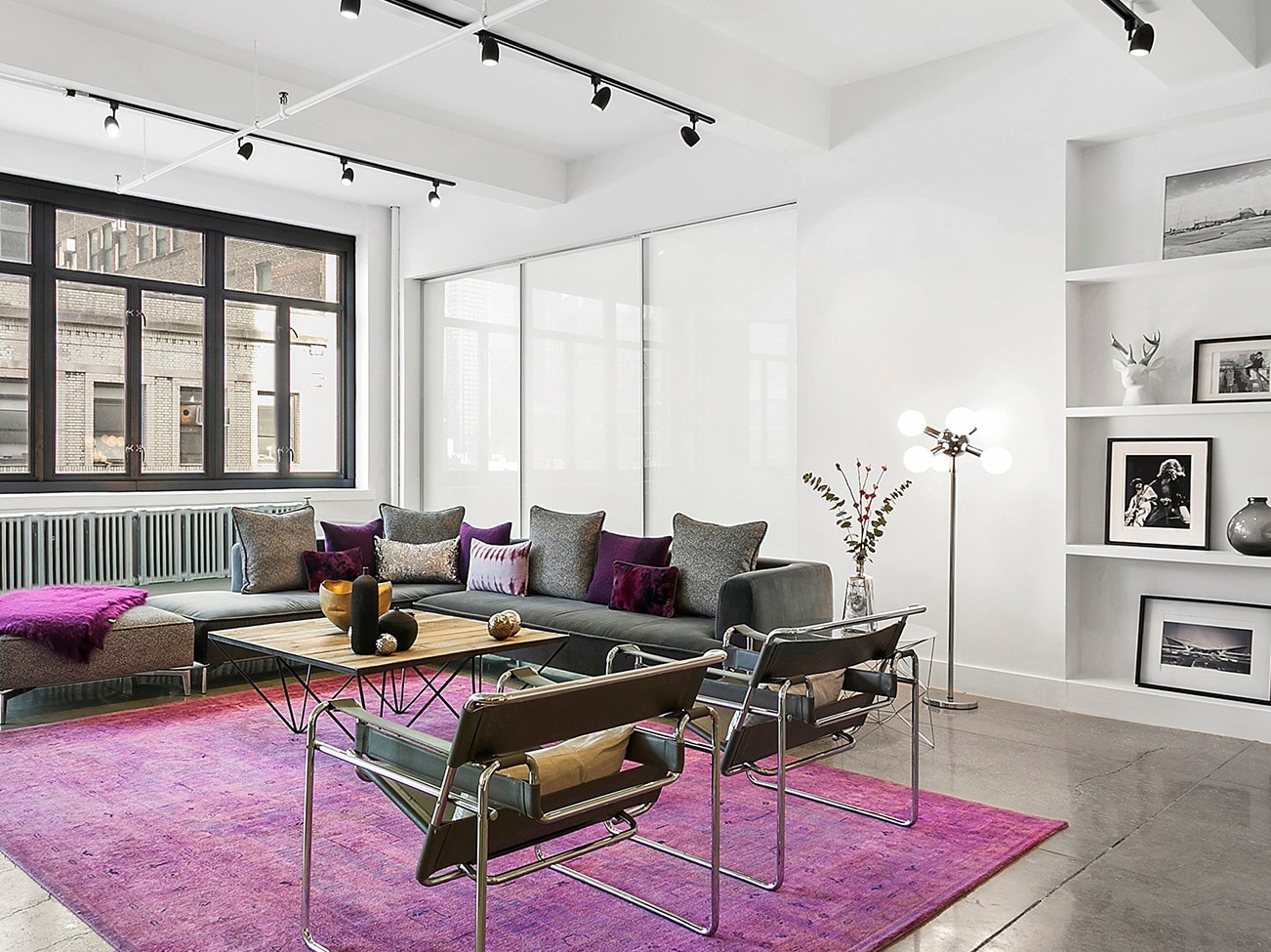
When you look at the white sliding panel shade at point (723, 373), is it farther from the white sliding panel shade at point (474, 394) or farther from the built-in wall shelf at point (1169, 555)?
the built-in wall shelf at point (1169, 555)

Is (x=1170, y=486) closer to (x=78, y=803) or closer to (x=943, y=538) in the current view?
(x=943, y=538)

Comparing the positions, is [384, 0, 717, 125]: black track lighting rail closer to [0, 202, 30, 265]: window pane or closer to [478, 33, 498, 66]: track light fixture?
[478, 33, 498, 66]: track light fixture

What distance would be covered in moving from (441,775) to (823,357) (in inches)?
158

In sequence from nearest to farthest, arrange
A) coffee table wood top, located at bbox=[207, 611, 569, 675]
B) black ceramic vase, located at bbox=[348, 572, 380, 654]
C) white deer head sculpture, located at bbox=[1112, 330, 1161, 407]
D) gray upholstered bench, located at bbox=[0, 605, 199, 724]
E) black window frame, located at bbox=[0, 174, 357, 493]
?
coffee table wood top, located at bbox=[207, 611, 569, 675], black ceramic vase, located at bbox=[348, 572, 380, 654], gray upholstered bench, located at bbox=[0, 605, 199, 724], white deer head sculpture, located at bbox=[1112, 330, 1161, 407], black window frame, located at bbox=[0, 174, 357, 493]

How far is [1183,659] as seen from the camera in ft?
15.4

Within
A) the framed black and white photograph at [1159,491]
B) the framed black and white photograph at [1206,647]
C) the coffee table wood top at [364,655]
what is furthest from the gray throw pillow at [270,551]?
the framed black and white photograph at [1206,647]

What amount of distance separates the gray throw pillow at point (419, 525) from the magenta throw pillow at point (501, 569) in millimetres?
482

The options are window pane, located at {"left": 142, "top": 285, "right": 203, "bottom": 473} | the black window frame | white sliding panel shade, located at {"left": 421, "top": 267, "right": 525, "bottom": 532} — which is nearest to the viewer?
the black window frame

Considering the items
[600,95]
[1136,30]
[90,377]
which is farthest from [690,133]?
[90,377]

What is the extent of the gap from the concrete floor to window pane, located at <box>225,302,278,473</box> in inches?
126

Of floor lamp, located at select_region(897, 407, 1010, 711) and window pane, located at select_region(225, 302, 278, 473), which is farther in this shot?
window pane, located at select_region(225, 302, 278, 473)

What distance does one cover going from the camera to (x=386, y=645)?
3.78 meters

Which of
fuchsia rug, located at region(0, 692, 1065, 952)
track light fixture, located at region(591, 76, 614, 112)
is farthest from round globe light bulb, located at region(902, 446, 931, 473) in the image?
track light fixture, located at region(591, 76, 614, 112)

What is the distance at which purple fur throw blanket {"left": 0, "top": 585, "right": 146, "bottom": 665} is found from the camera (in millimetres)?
4688
